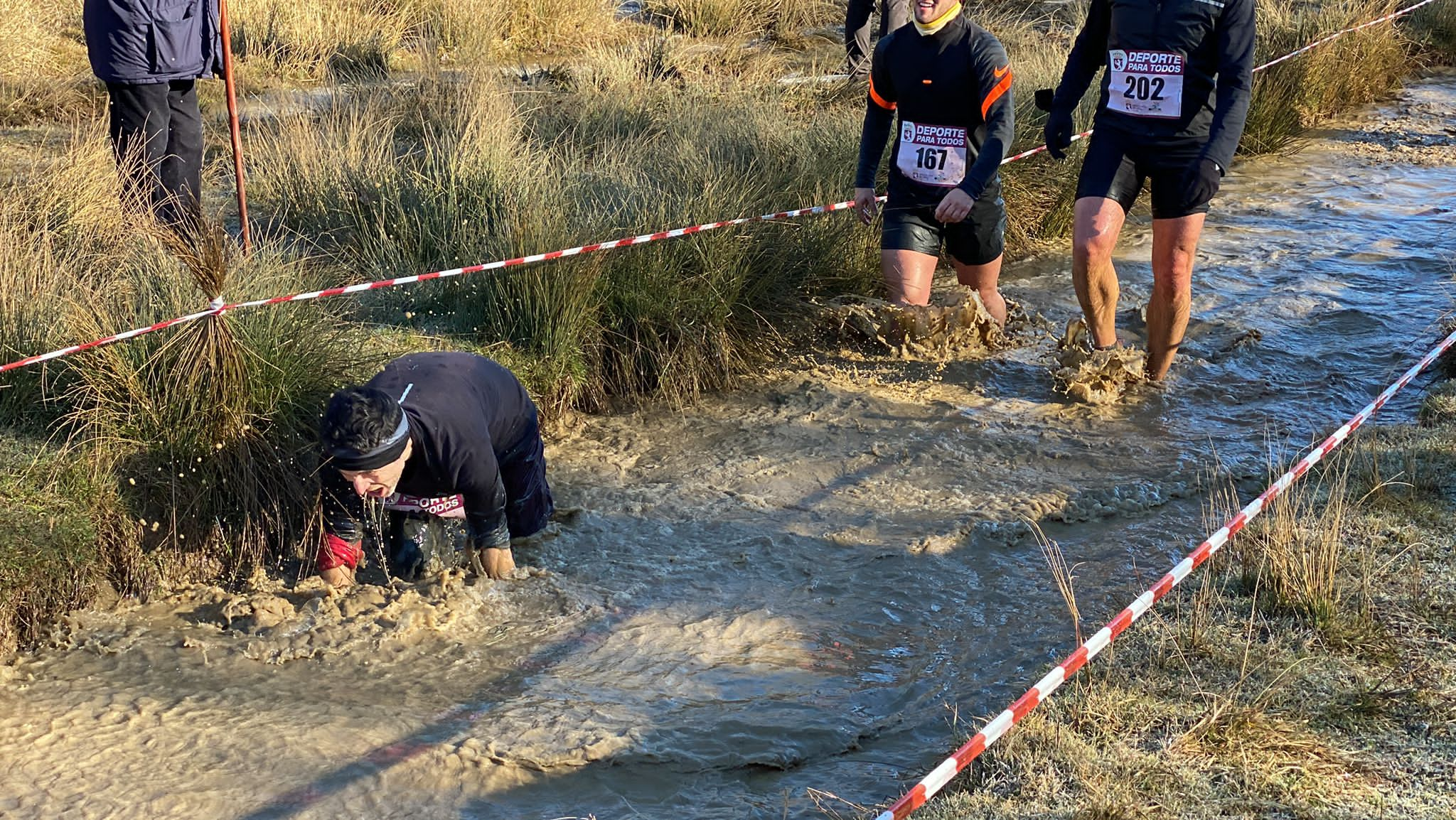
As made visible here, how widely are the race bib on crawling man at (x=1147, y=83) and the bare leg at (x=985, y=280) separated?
970 millimetres

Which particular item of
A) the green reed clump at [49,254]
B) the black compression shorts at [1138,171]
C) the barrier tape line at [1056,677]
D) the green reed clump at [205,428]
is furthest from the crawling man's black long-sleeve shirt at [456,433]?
the black compression shorts at [1138,171]

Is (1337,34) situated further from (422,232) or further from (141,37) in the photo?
Result: (141,37)

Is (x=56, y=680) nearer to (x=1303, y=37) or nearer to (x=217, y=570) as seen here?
(x=217, y=570)

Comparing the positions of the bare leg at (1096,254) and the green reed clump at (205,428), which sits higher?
the bare leg at (1096,254)

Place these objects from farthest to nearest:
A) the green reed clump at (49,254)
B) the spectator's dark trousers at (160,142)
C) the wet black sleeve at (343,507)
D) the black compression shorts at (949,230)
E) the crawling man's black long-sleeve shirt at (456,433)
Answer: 1. the spectator's dark trousers at (160,142)
2. the black compression shorts at (949,230)
3. the green reed clump at (49,254)
4. the wet black sleeve at (343,507)
5. the crawling man's black long-sleeve shirt at (456,433)

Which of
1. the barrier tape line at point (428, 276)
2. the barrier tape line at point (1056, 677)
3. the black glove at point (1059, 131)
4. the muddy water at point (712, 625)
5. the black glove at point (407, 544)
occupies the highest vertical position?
the black glove at point (1059, 131)

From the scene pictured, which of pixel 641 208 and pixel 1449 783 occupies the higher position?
pixel 641 208

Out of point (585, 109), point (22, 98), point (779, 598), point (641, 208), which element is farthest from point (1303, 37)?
point (22, 98)

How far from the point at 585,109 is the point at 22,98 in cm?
404

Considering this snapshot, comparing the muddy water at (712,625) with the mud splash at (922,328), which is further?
the mud splash at (922,328)

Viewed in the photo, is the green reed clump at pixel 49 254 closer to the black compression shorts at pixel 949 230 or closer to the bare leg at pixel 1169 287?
the black compression shorts at pixel 949 230

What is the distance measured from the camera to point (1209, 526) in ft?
15.6

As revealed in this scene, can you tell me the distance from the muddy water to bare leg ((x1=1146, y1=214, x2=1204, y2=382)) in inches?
9.2

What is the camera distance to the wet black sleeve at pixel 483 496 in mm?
4215
